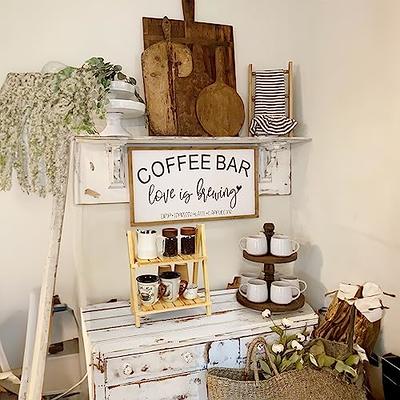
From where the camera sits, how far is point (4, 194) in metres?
1.87

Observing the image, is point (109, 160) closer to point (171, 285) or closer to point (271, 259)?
point (171, 285)

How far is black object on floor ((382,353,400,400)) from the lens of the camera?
1512 mm

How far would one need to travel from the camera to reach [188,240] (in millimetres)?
1812

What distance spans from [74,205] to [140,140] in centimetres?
41

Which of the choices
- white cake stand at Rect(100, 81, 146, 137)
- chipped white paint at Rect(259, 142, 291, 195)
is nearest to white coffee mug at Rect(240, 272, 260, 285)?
chipped white paint at Rect(259, 142, 291, 195)

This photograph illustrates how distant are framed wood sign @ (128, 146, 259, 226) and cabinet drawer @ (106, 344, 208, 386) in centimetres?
61

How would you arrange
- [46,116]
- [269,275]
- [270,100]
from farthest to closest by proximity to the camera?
[270,100], [269,275], [46,116]

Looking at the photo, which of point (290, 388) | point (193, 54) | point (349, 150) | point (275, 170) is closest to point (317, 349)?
point (290, 388)

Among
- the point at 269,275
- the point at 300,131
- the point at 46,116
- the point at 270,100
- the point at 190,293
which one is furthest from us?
the point at 300,131

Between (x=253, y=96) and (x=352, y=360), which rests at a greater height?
(x=253, y=96)

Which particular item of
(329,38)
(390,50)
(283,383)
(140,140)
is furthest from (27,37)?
(283,383)

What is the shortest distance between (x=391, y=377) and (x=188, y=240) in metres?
0.86

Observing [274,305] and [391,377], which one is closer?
[391,377]

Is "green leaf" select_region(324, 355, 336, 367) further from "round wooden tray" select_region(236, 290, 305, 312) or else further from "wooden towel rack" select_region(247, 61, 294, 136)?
"wooden towel rack" select_region(247, 61, 294, 136)
